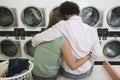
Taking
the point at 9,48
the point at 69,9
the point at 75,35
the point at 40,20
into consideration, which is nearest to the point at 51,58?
the point at 75,35

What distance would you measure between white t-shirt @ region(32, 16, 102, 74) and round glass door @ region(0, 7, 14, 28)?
4.73ft

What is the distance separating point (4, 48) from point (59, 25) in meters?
1.91

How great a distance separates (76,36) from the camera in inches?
62.5

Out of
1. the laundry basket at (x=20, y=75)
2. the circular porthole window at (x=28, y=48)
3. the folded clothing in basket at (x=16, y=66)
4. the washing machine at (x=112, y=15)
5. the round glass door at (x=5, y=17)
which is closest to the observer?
the laundry basket at (x=20, y=75)

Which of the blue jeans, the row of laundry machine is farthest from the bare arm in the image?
the row of laundry machine

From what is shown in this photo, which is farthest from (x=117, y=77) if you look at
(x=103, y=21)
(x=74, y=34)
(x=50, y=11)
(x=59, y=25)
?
(x=50, y=11)

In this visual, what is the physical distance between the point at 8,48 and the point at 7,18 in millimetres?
557

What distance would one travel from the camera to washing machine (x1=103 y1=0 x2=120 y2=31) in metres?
2.80

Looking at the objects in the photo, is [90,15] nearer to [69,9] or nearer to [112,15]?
[112,15]

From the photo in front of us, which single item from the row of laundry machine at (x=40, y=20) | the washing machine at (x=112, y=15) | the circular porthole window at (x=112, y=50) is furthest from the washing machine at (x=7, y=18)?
the circular porthole window at (x=112, y=50)

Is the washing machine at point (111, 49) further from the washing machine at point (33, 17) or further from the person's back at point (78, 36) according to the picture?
the person's back at point (78, 36)

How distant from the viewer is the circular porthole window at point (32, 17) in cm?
290

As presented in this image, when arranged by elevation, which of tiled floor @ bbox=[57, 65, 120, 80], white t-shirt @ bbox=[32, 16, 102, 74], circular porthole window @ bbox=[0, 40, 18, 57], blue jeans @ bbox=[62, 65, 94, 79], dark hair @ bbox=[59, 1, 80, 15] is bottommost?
circular porthole window @ bbox=[0, 40, 18, 57]

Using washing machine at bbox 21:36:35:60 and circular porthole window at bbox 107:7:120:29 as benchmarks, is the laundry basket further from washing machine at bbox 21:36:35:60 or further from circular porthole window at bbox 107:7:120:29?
circular porthole window at bbox 107:7:120:29
